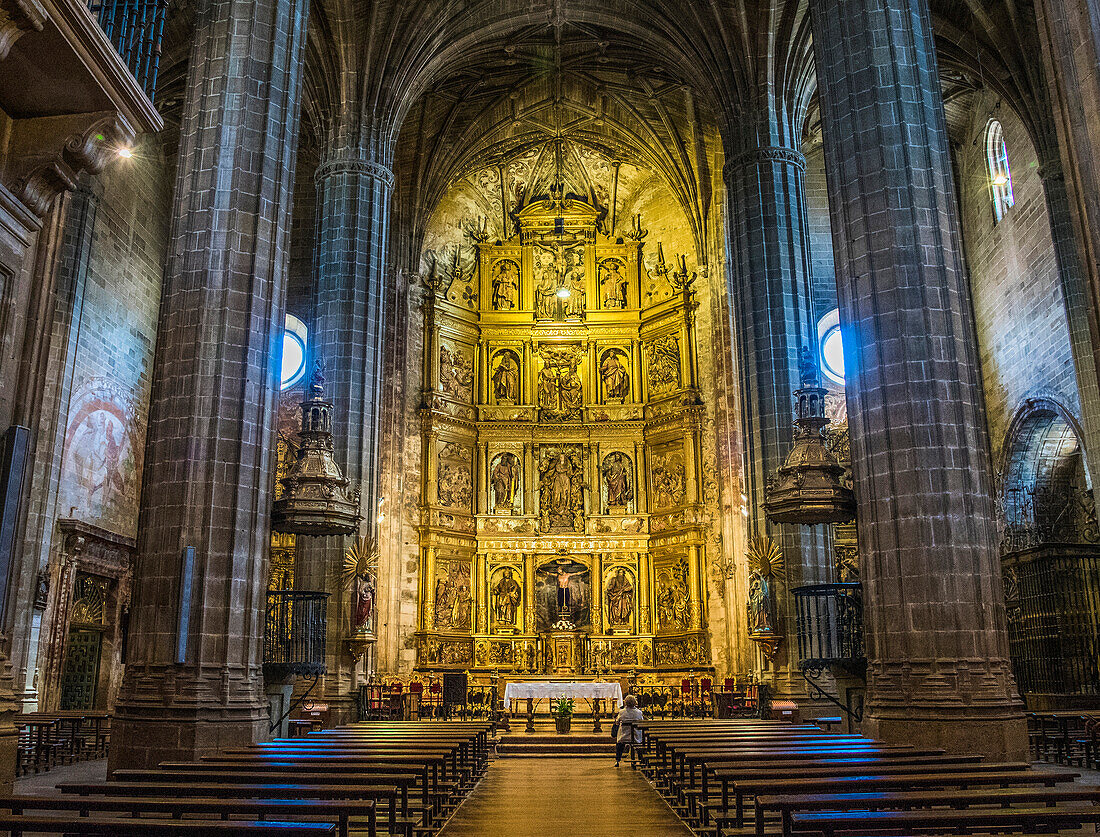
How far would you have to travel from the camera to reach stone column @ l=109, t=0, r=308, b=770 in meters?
10.7

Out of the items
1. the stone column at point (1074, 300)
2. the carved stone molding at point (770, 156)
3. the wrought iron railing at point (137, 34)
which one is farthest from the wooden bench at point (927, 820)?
the carved stone molding at point (770, 156)

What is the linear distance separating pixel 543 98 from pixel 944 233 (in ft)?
59.5

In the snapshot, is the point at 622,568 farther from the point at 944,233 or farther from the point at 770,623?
the point at 944,233

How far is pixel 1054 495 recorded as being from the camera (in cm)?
2252

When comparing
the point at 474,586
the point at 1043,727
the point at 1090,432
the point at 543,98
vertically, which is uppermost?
the point at 543,98

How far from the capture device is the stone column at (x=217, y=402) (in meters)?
10.7

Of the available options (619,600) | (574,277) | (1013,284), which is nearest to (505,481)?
(619,600)

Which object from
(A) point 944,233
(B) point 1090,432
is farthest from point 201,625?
(B) point 1090,432

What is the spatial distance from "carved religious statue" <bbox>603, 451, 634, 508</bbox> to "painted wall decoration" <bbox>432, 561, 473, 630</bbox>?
15.8 ft

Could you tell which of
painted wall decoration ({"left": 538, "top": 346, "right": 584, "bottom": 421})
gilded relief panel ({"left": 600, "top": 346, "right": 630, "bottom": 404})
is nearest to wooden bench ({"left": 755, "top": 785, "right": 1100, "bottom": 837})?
painted wall decoration ({"left": 538, "top": 346, "right": 584, "bottom": 421})

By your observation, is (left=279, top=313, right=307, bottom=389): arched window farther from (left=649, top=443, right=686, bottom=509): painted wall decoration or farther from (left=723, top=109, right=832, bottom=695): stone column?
(left=723, top=109, right=832, bottom=695): stone column

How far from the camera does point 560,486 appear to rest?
2933 centimetres

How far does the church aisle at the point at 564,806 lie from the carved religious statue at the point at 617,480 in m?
14.8

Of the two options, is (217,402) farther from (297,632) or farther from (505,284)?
(505,284)
